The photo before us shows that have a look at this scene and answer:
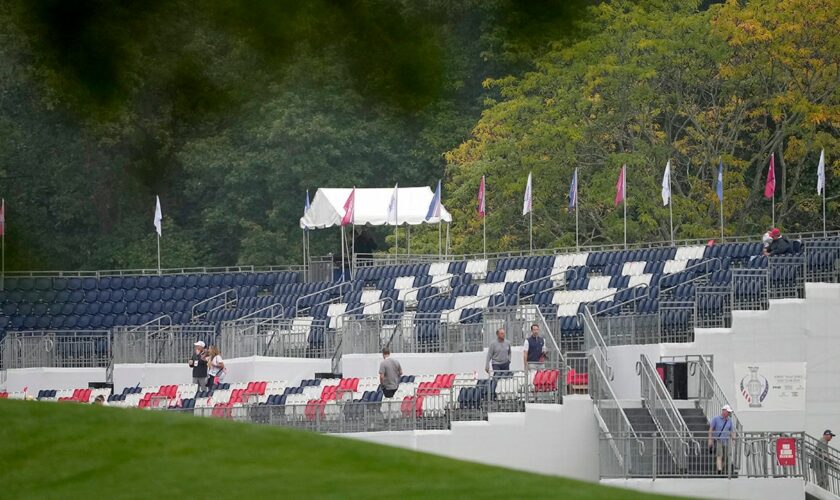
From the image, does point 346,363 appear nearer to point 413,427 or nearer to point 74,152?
point 413,427

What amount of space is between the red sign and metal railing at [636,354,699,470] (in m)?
1.07

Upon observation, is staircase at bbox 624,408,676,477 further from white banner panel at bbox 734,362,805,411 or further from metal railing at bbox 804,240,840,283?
metal railing at bbox 804,240,840,283

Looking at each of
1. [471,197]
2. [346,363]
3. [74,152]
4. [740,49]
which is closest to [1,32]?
[74,152]

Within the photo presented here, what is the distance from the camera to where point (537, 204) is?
42.4m

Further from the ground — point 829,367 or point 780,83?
point 780,83

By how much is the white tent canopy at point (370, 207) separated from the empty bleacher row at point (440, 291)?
1616 mm

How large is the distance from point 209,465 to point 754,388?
17534 mm

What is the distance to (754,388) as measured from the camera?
2494 cm

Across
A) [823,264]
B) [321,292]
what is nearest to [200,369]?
[321,292]

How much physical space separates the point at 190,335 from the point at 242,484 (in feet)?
80.8

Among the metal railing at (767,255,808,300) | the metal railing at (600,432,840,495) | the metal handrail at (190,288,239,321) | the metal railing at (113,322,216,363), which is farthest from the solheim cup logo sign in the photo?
the metal handrail at (190,288,239,321)

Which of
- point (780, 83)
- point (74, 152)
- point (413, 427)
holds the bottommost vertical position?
point (413, 427)

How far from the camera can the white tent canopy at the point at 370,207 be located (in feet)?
122

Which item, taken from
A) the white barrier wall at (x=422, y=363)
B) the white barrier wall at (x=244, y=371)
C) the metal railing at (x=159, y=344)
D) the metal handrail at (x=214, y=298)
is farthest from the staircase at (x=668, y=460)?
the metal handrail at (x=214, y=298)
